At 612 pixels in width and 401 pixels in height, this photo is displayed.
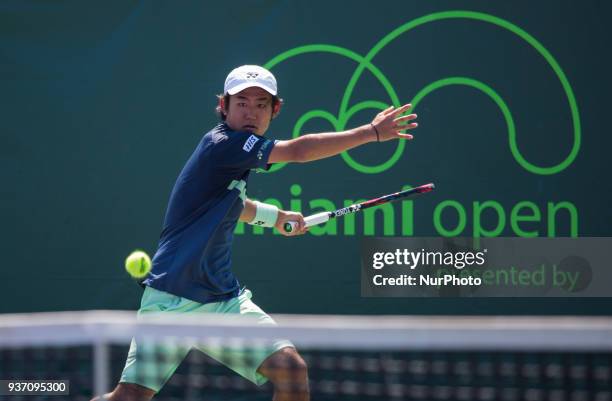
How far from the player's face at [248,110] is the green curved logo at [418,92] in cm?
225

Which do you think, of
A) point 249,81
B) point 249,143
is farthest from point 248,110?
point 249,143

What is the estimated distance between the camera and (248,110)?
4.15 metres

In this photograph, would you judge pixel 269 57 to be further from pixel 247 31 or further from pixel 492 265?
pixel 492 265

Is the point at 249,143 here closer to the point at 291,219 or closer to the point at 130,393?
the point at 291,219

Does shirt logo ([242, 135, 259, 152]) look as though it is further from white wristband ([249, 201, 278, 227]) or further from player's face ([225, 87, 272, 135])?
white wristband ([249, 201, 278, 227])

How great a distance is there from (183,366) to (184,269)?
2424 millimetres

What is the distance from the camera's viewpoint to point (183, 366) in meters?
6.23

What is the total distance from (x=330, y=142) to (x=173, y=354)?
0.95 meters

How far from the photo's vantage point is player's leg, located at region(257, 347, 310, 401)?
11.7 ft

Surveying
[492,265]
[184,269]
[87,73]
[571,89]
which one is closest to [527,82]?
[571,89]

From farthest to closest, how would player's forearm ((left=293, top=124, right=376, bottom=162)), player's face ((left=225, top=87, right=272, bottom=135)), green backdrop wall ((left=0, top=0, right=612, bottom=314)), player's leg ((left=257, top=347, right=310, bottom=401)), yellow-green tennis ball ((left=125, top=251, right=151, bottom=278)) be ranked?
1. green backdrop wall ((left=0, top=0, right=612, bottom=314))
2. player's face ((left=225, top=87, right=272, bottom=135))
3. yellow-green tennis ball ((left=125, top=251, right=151, bottom=278))
4. player's forearm ((left=293, top=124, right=376, bottom=162))
5. player's leg ((left=257, top=347, right=310, bottom=401))

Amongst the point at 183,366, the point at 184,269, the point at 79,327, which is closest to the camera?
the point at 79,327

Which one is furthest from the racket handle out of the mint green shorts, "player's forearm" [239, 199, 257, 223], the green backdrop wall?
the green backdrop wall

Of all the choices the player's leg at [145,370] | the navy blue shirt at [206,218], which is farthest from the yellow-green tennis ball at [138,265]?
the player's leg at [145,370]
